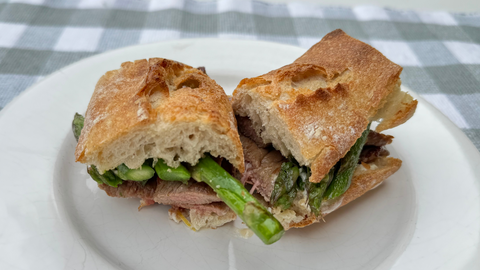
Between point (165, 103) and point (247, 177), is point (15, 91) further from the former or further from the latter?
point (247, 177)

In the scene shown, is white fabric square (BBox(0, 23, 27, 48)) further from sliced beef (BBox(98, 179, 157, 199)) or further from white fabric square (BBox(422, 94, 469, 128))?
white fabric square (BBox(422, 94, 469, 128))

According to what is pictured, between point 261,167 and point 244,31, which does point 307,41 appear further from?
point 261,167

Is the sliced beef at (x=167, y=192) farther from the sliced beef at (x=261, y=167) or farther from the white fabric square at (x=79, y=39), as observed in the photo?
the white fabric square at (x=79, y=39)

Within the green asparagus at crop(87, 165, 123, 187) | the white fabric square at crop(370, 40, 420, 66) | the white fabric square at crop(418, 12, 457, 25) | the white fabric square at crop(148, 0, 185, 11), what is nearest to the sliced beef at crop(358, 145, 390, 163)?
the green asparagus at crop(87, 165, 123, 187)

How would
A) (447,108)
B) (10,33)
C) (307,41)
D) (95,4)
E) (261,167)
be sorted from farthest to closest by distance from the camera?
(95,4) → (307,41) → (10,33) → (447,108) → (261,167)

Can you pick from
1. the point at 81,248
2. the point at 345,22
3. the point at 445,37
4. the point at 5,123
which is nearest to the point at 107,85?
the point at 5,123

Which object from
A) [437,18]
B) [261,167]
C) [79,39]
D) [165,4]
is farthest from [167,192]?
[437,18]

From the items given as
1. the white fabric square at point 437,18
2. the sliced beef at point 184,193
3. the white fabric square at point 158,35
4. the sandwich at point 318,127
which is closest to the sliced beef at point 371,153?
the sandwich at point 318,127
